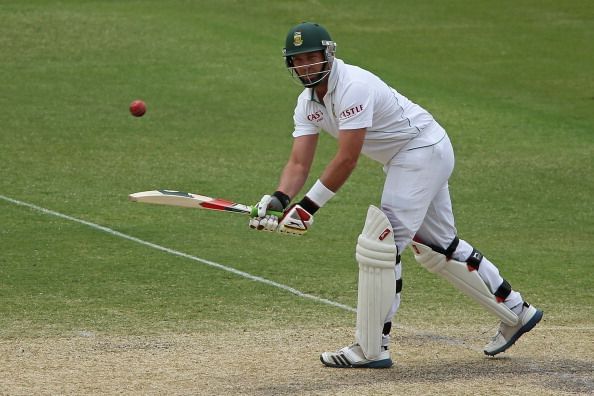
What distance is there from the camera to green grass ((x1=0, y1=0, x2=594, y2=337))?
8766 mm

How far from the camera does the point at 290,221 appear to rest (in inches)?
264

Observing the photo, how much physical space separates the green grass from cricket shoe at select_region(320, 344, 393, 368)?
109cm

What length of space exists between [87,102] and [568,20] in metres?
10.0

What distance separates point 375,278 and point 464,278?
706 millimetres

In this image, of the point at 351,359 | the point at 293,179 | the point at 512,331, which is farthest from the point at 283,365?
the point at 512,331

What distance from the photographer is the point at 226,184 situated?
12727mm

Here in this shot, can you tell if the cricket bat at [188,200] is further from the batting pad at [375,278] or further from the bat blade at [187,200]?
the batting pad at [375,278]

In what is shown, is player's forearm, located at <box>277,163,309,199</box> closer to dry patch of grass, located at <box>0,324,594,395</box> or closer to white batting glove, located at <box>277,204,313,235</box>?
white batting glove, located at <box>277,204,313,235</box>

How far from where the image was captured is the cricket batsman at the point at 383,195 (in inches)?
264

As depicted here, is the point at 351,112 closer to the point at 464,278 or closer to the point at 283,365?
the point at 464,278

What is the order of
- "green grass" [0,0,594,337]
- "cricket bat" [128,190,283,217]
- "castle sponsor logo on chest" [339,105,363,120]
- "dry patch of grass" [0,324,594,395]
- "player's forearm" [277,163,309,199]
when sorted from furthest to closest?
"green grass" [0,0,594,337]
"player's forearm" [277,163,309,199]
"cricket bat" [128,190,283,217]
"castle sponsor logo on chest" [339,105,363,120]
"dry patch of grass" [0,324,594,395]

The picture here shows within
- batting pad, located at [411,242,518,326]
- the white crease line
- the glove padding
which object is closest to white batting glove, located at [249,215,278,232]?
the glove padding

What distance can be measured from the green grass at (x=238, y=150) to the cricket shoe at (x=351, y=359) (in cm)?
109

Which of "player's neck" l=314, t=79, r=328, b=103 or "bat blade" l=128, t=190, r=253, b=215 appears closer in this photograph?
"player's neck" l=314, t=79, r=328, b=103
